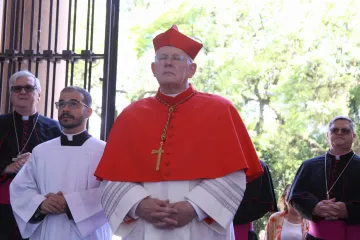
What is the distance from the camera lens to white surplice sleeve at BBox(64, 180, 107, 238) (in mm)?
4371

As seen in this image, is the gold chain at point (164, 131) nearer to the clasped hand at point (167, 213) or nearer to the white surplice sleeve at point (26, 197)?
the clasped hand at point (167, 213)

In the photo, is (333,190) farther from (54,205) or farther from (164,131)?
(54,205)

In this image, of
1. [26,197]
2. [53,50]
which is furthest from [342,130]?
[53,50]

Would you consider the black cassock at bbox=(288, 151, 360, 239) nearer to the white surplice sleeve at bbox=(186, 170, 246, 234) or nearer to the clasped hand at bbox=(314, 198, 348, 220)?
the clasped hand at bbox=(314, 198, 348, 220)

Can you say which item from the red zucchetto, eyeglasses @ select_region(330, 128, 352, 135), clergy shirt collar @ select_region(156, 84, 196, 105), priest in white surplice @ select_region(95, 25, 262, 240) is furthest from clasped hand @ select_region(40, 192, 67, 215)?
eyeglasses @ select_region(330, 128, 352, 135)

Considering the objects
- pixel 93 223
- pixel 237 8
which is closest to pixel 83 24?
pixel 237 8

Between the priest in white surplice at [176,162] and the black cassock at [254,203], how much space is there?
126cm

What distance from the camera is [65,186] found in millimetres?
4551

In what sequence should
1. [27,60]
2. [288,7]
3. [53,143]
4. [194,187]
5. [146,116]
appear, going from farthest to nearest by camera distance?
[288,7] < [27,60] < [53,143] < [146,116] < [194,187]

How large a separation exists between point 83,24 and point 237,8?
382 centimetres

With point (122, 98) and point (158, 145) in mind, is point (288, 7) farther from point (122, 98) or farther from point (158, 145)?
point (158, 145)

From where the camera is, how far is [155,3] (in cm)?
1634

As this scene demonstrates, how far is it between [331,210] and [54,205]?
217 cm

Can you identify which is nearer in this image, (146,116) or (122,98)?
(146,116)
